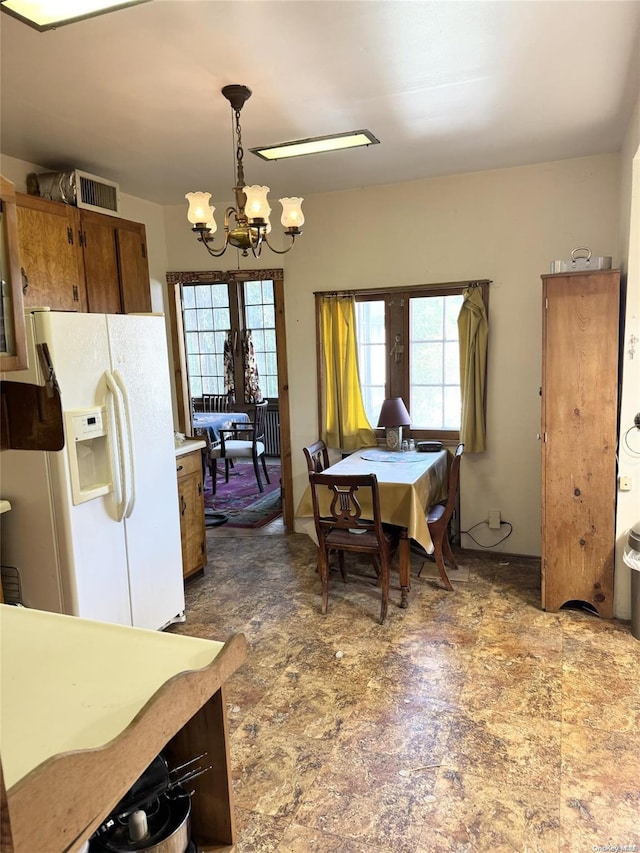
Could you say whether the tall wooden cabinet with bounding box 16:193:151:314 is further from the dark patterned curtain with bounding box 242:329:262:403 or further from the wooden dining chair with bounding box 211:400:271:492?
the dark patterned curtain with bounding box 242:329:262:403

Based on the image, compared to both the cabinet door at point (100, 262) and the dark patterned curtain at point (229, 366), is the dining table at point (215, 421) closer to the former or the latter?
the dark patterned curtain at point (229, 366)

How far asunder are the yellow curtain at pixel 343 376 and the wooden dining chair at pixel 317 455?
235 millimetres

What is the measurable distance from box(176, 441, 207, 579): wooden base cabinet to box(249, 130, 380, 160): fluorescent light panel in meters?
1.87

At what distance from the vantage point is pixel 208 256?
4930 mm

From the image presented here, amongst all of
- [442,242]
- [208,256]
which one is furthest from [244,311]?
[442,242]

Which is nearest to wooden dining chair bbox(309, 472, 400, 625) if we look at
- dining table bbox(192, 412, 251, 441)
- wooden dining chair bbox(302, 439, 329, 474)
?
wooden dining chair bbox(302, 439, 329, 474)

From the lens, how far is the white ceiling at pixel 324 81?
2064 mm

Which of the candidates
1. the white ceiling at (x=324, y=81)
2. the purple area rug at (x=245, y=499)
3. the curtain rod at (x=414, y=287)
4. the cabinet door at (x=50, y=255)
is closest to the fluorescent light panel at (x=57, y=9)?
the white ceiling at (x=324, y=81)

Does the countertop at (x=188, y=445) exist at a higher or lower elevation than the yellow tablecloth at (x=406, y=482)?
Answer: higher

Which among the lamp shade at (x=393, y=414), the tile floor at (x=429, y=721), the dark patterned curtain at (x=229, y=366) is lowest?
the tile floor at (x=429, y=721)

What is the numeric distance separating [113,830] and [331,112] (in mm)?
3002

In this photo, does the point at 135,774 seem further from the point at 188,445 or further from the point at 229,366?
the point at 229,366

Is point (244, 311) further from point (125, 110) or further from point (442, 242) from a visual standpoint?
point (125, 110)

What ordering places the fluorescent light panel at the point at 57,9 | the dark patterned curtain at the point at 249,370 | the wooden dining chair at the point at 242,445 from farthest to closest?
the dark patterned curtain at the point at 249,370 → the wooden dining chair at the point at 242,445 → the fluorescent light panel at the point at 57,9
